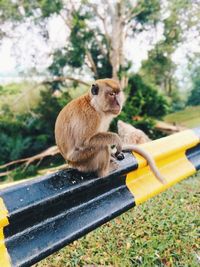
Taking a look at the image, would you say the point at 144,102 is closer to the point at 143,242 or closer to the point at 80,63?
the point at 80,63

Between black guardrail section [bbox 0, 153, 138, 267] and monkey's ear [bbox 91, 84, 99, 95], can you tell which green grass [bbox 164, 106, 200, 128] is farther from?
black guardrail section [bbox 0, 153, 138, 267]

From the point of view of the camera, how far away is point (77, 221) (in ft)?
5.97

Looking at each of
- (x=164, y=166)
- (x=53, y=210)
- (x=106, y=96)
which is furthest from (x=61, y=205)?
(x=106, y=96)

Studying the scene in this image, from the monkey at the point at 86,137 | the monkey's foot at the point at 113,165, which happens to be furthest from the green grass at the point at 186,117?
the monkey's foot at the point at 113,165

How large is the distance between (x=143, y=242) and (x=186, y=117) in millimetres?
25201

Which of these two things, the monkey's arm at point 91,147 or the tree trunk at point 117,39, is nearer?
the monkey's arm at point 91,147

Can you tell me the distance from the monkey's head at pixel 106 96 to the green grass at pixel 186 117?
74.7 feet

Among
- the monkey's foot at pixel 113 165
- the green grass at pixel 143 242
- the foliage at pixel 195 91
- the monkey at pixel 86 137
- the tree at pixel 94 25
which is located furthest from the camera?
the foliage at pixel 195 91

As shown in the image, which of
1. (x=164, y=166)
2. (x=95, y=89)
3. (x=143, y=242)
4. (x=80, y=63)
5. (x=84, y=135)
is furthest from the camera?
(x=80, y=63)

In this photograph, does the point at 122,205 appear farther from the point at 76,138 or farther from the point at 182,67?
the point at 182,67

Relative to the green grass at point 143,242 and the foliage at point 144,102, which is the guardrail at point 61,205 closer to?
the green grass at point 143,242

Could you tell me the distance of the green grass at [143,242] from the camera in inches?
82.2

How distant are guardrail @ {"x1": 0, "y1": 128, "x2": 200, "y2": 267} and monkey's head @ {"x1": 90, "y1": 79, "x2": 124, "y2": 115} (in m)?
0.41

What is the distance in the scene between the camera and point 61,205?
1777 millimetres
